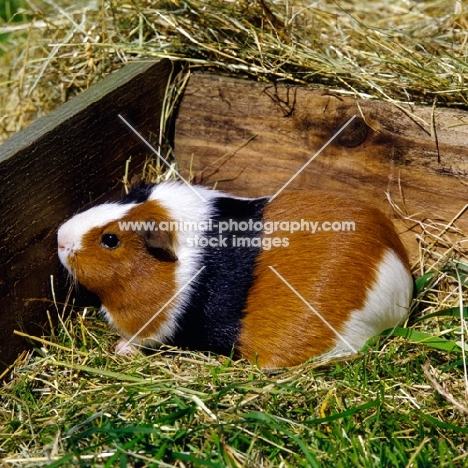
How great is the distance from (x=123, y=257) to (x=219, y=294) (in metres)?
0.37

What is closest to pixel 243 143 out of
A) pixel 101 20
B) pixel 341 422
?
pixel 101 20

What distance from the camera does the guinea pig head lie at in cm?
237

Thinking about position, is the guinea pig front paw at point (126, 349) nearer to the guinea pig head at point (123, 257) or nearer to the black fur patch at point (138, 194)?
the guinea pig head at point (123, 257)

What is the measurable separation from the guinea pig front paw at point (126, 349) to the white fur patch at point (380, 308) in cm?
73

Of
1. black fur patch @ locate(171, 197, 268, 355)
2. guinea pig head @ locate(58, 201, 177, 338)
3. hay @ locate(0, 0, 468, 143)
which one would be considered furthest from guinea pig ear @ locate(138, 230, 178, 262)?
hay @ locate(0, 0, 468, 143)

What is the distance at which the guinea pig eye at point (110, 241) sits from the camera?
7.81 ft

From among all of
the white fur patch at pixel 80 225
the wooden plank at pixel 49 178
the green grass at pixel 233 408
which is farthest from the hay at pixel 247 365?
the white fur patch at pixel 80 225

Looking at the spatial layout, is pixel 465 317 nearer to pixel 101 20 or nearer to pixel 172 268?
pixel 172 268

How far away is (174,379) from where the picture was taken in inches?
86.0

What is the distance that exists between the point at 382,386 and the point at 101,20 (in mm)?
2145

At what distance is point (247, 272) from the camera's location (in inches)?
93.0

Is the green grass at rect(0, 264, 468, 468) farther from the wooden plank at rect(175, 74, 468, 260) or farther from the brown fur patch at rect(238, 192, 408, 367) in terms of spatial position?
the wooden plank at rect(175, 74, 468, 260)

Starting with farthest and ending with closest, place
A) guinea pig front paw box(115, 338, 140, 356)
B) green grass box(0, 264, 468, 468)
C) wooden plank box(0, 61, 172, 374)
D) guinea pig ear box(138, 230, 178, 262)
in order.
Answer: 1. guinea pig front paw box(115, 338, 140, 356)
2. guinea pig ear box(138, 230, 178, 262)
3. wooden plank box(0, 61, 172, 374)
4. green grass box(0, 264, 468, 468)

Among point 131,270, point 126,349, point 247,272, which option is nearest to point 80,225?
point 131,270
